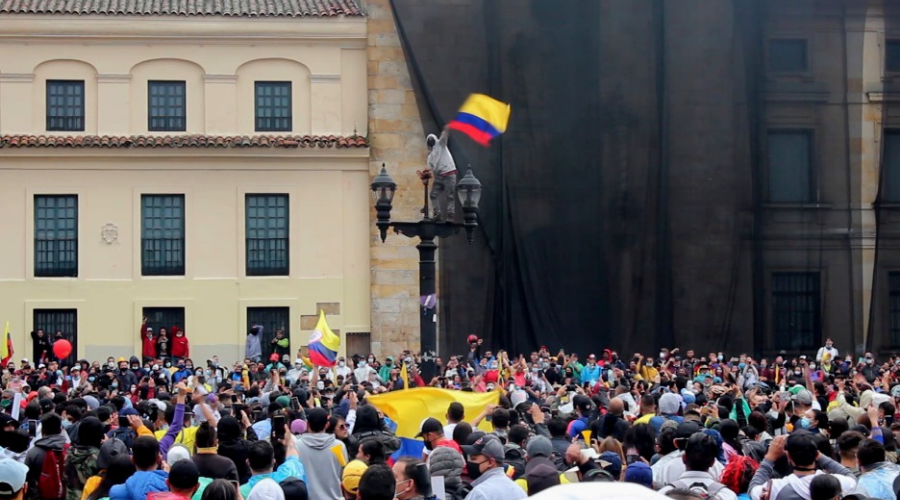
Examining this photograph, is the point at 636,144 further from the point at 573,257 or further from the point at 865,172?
the point at 865,172

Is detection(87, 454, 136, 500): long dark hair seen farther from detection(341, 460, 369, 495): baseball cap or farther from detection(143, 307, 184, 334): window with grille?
detection(143, 307, 184, 334): window with grille

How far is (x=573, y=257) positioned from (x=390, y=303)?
415cm

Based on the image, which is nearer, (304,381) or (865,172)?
(304,381)

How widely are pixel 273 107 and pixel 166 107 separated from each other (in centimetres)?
234

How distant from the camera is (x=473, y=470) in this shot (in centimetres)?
866

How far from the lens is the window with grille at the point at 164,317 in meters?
30.6

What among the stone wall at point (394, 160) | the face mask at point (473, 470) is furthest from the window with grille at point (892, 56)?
the face mask at point (473, 470)

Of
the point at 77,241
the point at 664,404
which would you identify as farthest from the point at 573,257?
the point at 664,404

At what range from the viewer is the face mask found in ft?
28.1

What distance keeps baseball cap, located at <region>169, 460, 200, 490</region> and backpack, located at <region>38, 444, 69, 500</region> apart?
2.17 m

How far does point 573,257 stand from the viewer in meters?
31.4

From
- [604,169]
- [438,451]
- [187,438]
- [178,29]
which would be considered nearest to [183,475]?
[438,451]

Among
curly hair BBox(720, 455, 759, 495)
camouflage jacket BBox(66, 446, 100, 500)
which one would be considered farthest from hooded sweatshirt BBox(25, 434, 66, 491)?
curly hair BBox(720, 455, 759, 495)

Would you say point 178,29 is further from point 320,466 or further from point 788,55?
point 320,466
